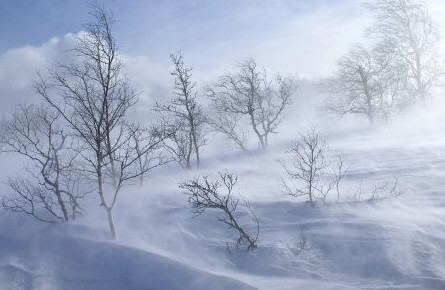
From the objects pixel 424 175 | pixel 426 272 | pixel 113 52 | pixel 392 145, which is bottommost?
pixel 426 272

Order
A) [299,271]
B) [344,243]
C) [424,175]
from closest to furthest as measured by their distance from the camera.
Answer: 1. [299,271]
2. [344,243]
3. [424,175]

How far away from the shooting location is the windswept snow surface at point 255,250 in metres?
9.35

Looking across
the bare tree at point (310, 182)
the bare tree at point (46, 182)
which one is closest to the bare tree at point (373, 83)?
the bare tree at point (310, 182)

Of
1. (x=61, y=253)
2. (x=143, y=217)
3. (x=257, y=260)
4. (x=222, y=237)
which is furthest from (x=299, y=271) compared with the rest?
(x=61, y=253)

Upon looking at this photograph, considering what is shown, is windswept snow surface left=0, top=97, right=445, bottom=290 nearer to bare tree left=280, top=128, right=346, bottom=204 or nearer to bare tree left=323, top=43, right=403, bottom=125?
bare tree left=280, top=128, right=346, bottom=204

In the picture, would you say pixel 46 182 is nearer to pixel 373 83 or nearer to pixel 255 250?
pixel 255 250

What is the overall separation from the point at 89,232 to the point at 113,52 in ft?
18.0

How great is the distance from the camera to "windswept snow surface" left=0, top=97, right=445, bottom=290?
9.35 metres

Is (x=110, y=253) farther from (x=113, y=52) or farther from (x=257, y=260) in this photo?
(x=113, y=52)

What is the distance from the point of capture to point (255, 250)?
35.8 ft

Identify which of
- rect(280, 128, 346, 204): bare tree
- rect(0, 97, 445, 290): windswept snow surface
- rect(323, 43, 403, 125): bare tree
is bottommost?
rect(0, 97, 445, 290): windswept snow surface

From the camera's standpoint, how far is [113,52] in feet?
33.7

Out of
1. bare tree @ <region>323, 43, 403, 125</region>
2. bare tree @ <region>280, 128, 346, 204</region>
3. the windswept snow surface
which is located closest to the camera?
the windswept snow surface

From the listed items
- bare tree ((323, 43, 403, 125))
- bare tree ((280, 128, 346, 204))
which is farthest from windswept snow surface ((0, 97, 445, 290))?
bare tree ((323, 43, 403, 125))
